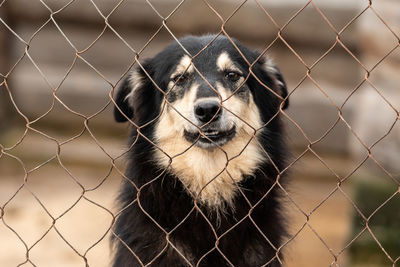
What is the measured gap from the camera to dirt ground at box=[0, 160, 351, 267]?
18.3 feet

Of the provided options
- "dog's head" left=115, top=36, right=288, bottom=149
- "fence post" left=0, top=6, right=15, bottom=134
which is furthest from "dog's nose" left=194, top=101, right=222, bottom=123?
"fence post" left=0, top=6, right=15, bottom=134

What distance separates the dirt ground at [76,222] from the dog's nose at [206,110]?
1987 mm

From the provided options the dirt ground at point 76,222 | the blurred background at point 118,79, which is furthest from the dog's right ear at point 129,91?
the blurred background at point 118,79

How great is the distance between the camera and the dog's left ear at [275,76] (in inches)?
148

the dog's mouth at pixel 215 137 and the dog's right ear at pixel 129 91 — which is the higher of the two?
the dog's mouth at pixel 215 137

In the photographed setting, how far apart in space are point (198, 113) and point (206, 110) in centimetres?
7

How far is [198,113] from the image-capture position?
10.2 ft

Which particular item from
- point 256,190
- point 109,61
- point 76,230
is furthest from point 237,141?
point 109,61

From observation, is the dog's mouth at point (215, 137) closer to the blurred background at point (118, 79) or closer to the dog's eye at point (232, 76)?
the dog's eye at point (232, 76)

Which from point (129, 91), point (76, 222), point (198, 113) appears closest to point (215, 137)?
point (198, 113)

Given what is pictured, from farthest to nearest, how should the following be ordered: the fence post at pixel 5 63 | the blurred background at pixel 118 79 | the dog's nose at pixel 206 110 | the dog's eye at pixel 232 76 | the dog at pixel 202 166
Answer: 1. the fence post at pixel 5 63
2. the blurred background at pixel 118 79
3. the dog's eye at pixel 232 76
4. the dog at pixel 202 166
5. the dog's nose at pixel 206 110

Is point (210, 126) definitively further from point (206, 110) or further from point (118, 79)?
point (118, 79)

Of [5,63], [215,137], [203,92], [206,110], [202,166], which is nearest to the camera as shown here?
[206,110]

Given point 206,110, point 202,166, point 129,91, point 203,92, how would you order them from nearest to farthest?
point 206,110, point 203,92, point 202,166, point 129,91
